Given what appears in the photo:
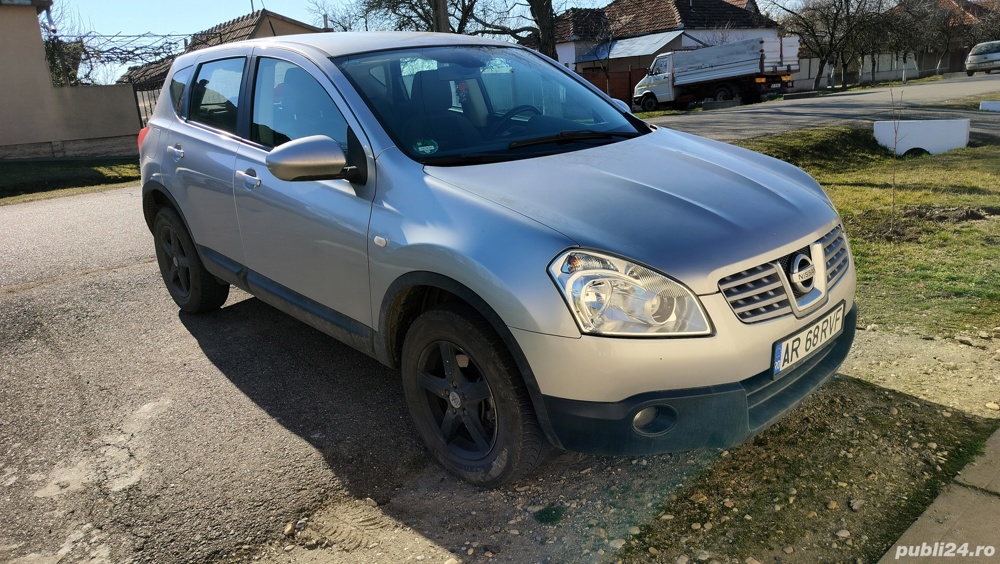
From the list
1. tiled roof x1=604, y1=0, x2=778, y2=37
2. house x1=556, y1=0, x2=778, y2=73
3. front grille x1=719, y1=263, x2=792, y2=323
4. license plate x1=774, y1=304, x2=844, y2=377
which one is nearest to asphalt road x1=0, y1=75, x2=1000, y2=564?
license plate x1=774, y1=304, x2=844, y2=377

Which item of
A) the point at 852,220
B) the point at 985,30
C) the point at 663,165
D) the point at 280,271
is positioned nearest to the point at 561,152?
the point at 663,165

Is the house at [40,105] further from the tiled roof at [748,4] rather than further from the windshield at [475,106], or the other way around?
the tiled roof at [748,4]

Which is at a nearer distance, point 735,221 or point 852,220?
point 735,221

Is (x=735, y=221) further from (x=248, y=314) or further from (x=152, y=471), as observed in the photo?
(x=248, y=314)

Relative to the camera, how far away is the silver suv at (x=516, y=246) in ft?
8.06

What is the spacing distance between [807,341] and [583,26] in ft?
143

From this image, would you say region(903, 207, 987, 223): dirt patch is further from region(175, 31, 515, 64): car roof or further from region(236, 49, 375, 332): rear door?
region(236, 49, 375, 332): rear door

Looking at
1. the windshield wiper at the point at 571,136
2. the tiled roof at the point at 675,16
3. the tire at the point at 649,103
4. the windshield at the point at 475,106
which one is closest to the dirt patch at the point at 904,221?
the windshield at the point at 475,106

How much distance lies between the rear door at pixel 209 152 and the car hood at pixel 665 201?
1663 millimetres

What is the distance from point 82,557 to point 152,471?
570 millimetres

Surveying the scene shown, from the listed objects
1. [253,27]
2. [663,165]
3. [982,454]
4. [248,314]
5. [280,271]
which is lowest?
[982,454]

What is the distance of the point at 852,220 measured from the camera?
651 cm

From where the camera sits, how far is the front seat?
3.24 meters

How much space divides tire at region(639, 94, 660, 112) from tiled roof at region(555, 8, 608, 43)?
12521 mm
